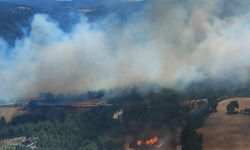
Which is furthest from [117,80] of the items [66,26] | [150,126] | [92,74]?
[66,26]

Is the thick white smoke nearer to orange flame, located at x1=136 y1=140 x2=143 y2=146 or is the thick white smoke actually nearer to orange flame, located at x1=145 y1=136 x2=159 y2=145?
orange flame, located at x1=136 y1=140 x2=143 y2=146

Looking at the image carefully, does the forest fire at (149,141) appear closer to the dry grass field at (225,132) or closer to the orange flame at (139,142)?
the orange flame at (139,142)

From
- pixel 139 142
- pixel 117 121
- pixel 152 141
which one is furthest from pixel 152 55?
pixel 152 141

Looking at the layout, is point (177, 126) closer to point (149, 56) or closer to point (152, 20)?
point (149, 56)

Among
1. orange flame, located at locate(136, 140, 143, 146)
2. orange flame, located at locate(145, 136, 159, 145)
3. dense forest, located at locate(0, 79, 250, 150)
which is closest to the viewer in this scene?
→ orange flame, located at locate(145, 136, 159, 145)

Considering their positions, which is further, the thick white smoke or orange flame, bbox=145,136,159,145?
the thick white smoke

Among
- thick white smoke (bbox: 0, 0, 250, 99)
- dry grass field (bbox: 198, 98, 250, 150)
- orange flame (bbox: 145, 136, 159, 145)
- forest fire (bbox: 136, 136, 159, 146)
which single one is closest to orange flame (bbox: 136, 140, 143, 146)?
forest fire (bbox: 136, 136, 159, 146)
